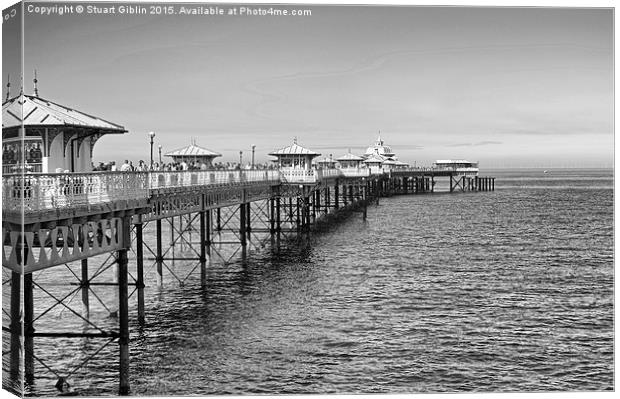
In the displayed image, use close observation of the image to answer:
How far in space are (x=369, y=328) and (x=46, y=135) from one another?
10895 millimetres

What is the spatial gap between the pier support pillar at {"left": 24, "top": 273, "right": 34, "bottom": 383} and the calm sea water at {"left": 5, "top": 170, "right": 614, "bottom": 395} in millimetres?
403

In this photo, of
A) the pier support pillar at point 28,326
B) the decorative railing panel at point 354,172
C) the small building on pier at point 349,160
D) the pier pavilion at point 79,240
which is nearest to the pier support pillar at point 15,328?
the pier pavilion at point 79,240

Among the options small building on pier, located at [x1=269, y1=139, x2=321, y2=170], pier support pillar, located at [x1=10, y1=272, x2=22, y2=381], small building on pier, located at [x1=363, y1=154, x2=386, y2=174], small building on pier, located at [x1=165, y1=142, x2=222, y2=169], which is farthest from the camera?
small building on pier, located at [x1=363, y1=154, x2=386, y2=174]

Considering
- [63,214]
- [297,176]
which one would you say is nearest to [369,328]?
[63,214]

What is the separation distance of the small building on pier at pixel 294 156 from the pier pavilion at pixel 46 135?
1302 inches

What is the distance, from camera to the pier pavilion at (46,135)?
17.1 meters

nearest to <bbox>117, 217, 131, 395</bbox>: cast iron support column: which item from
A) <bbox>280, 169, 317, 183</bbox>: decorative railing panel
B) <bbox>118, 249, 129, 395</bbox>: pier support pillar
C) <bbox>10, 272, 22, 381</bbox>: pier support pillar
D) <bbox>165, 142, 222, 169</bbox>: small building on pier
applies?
<bbox>118, 249, 129, 395</bbox>: pier support pillar

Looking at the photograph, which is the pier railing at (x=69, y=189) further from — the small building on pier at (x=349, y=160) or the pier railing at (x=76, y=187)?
the small building on pier at (x=349, y=160)

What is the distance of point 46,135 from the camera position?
59.5ft

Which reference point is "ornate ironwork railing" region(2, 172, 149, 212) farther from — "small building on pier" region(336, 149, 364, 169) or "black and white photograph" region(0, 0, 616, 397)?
"small building on pier" region(336, 149, 364, 169)

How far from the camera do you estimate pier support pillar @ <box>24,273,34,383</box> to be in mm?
17172

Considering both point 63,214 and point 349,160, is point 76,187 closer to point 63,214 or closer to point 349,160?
point 63,214

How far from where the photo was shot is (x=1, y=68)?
1669 cm

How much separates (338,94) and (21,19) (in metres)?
10.8
